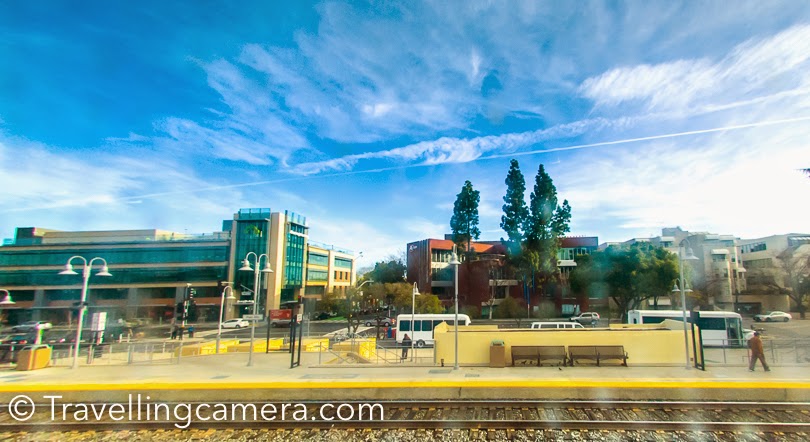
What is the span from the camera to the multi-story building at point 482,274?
56812 mm

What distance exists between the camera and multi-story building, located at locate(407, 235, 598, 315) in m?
56.8

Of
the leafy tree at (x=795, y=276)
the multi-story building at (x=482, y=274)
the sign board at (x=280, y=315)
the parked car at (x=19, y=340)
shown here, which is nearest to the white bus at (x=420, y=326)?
the parked car at (x=19, y=340)

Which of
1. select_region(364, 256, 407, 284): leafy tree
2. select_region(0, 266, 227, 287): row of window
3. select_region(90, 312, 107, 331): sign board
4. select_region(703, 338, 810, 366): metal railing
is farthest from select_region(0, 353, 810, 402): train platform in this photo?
select_region(364, 256, 407, 284): leafy tree

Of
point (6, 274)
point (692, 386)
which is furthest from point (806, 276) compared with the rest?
point (6, 274)

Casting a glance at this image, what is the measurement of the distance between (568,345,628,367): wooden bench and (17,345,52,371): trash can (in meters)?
21.1

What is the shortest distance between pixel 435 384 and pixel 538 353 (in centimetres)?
543

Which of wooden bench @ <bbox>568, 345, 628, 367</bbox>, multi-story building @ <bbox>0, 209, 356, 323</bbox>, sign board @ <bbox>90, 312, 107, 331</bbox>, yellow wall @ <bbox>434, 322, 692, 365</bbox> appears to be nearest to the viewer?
wooden bench @ <bbox>568, 345, 628, 367</bbox>

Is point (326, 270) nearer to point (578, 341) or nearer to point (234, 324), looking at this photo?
point (234, 324)

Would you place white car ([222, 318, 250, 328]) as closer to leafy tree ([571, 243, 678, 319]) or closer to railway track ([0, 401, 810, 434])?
railway track ([0, 401, 810, 434])

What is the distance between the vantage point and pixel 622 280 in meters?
47.9

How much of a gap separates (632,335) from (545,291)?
42742 millimetres

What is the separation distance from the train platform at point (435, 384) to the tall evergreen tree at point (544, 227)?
119 ft

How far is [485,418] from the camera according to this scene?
396 inches

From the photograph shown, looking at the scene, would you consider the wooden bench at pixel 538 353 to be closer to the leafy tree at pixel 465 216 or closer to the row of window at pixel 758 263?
the leafy tree at pixel 465 216
